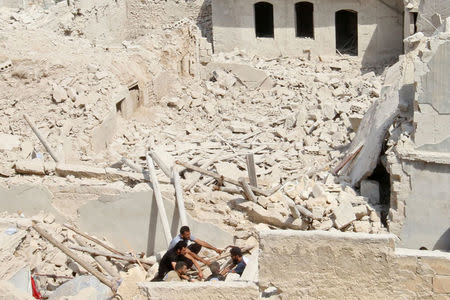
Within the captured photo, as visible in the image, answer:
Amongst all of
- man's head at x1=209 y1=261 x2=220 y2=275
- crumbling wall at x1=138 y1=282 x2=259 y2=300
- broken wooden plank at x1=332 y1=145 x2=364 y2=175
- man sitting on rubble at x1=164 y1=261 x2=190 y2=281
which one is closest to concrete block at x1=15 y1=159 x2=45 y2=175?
man sitting on rubble at x1=164 y1=261 x2=190 y2=281

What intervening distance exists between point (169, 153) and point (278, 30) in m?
9.51

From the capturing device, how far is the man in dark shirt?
28.4ft

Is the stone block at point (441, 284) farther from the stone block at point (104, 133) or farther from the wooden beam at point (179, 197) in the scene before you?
the stone block at point (104, 133)

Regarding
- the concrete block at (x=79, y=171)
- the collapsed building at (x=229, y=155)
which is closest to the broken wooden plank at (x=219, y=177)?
the collapsed building at (x=229, y=155)

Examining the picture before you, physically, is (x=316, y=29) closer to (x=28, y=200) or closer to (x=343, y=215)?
(x=343, y=215)

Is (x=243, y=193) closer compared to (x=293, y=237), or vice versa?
(x=293, y=237)

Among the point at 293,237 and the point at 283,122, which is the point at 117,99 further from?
the point at 293,237

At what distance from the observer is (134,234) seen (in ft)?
35.5

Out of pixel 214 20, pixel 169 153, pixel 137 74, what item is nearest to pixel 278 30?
pixel 214 20

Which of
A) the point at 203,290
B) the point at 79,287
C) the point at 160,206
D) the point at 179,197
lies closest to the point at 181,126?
the point at 179,197

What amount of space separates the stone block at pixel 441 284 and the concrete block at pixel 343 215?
400 cm

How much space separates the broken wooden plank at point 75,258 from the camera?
8.58 m

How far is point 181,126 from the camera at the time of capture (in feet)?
55.4

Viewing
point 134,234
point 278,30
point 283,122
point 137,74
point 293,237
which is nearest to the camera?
point 293,237
